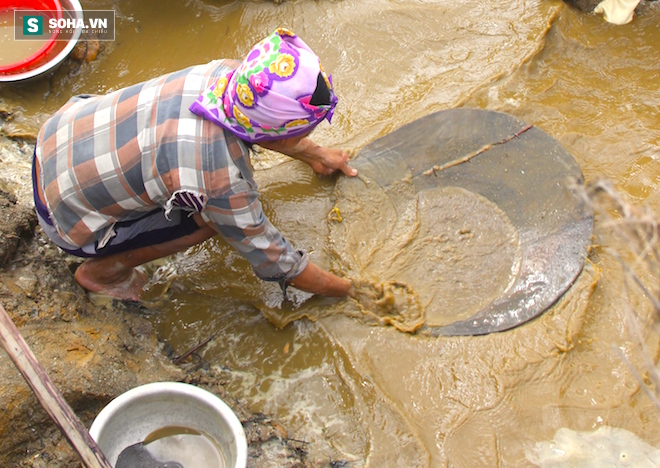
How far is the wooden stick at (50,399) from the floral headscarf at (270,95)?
2.95 feet

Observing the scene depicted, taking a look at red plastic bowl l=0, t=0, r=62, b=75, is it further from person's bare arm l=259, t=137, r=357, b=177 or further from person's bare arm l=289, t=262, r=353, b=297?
person's bare arm l=289, t=262, r=353, b=297

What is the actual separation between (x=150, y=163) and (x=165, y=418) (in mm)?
916

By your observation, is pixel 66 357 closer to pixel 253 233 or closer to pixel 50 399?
pixel 50 399

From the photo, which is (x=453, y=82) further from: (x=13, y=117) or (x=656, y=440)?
(x=13, y=117)

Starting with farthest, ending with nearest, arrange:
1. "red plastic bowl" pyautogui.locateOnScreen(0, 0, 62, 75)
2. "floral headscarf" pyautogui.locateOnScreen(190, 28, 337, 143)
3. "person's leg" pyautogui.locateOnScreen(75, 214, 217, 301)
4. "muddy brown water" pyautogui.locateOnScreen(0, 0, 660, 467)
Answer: "red plastic bowl" pyautogui.locateOnScreen(0, 0, 62, 75)
"person's leg" pyautogui.locateOnScreen(75, 214, 217, 301)
"muddy brown water" pyautogui.locateOnScreen(0, 0, 660, 467)
"floral headscarf" pyautogui.locateOnScreen(190, 28, 337, 143)

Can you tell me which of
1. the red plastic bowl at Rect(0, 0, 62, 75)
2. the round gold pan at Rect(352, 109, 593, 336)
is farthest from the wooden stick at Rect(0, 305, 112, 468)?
the red plastic bowl at Rect(0, 0, 62, 75)

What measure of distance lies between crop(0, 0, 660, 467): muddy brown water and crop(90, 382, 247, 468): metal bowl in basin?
46 cm

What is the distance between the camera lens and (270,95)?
1642 mm

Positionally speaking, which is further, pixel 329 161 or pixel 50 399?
pixel 329 161

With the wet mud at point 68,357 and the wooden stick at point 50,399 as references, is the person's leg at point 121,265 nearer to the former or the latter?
the wet mud at point 68,357

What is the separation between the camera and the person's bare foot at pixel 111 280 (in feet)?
7.85

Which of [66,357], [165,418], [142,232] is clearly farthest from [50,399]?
[142,232]

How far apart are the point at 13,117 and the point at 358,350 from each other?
2.55 metres

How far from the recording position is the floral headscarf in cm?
165
